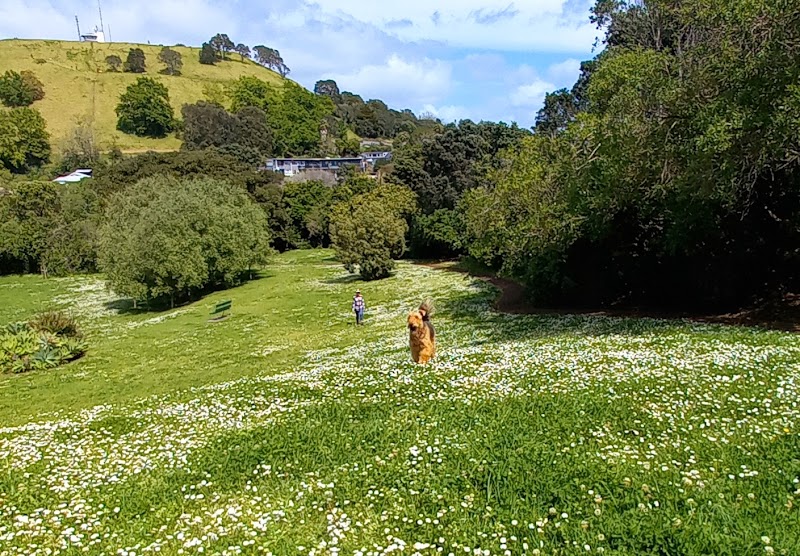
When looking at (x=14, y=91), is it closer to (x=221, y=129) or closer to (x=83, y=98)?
(x=83, y=98)

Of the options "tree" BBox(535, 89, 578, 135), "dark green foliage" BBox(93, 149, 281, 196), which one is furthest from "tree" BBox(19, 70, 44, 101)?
"tree" BBox(535, 89, 578, 135)

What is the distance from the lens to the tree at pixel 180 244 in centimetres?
4916

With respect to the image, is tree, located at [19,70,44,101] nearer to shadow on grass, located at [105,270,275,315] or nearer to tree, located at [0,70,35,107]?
tree, located at [0,70,35,107]

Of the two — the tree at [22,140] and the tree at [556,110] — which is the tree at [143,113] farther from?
the tree at [556,110]

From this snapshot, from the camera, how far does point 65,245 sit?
82062 mm

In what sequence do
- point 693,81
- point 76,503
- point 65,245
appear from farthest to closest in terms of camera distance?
point 65,245
point 693,81
point 76,503

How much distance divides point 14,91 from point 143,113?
120 feet

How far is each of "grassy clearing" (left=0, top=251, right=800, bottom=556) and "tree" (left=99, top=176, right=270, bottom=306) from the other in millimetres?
31157

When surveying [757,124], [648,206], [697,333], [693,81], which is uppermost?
[693,81]

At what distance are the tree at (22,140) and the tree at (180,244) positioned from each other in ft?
356

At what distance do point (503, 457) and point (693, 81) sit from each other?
16184 millimetres

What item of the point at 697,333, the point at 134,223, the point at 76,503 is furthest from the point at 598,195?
the point at 134,223

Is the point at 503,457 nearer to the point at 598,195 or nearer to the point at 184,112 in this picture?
the point at 598,195

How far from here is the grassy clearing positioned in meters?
7.64
